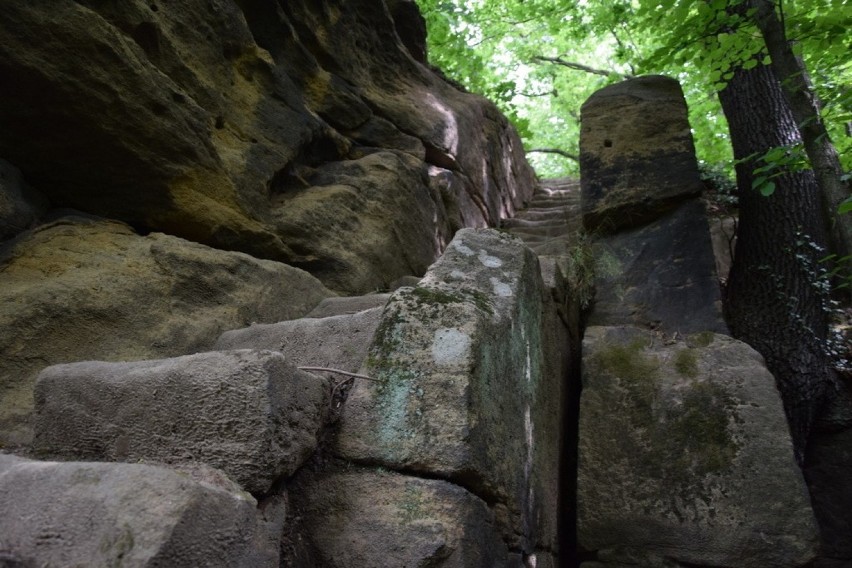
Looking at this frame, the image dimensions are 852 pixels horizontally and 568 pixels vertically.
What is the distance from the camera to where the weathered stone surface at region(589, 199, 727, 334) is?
437 cm

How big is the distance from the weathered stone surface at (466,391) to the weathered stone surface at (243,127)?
172 centimetres

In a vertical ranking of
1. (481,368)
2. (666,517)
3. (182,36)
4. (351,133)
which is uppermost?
(351,133)

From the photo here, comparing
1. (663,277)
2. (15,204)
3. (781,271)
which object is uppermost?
(781,271)

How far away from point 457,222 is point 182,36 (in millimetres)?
3596

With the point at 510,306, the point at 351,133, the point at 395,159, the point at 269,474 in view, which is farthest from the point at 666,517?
the point at 351,133

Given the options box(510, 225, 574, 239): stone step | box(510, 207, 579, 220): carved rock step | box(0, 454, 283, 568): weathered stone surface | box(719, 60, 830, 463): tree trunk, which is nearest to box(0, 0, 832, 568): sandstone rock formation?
box(0, 454, 283, 568): weathered stone surface

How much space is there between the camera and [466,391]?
197cm

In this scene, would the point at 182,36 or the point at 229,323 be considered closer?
the point at 229,323

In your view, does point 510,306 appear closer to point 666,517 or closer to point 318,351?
point 318,351

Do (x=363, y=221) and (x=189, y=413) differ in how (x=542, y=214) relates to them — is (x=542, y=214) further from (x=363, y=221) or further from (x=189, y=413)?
(x=189, y=413)

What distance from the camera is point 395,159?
18.1ft

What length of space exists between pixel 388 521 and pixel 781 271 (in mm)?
4264

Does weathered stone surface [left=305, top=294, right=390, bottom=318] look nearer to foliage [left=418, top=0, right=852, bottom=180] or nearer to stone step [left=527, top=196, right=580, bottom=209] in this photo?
foliage [left=418, top=0, right=852, bottom=180]

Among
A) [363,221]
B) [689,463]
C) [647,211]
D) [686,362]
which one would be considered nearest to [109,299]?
[363,221]
